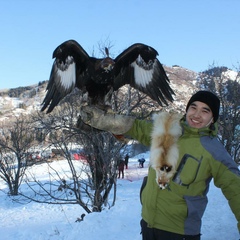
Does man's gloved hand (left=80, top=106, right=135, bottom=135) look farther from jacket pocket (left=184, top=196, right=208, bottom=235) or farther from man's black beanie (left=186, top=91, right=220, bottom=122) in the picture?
jacket pocket (left=184, top=196, right=208, bottom=235)

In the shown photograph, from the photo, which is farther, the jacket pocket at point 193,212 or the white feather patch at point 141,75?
the white feather patch at point 141,75

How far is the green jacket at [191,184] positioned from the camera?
194 centimetres


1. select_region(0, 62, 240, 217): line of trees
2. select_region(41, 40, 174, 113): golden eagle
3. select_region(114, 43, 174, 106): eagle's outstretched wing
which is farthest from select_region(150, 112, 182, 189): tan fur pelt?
select_region(0, 62, 240, 217): line of trees

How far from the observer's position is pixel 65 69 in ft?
12.4

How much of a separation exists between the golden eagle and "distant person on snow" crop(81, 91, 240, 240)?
44.4 inches

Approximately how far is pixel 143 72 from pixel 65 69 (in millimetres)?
1035

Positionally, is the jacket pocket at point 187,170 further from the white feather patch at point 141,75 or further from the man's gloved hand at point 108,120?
the white feather patch at point 141,75

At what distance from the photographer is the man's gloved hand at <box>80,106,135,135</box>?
2.21 metres

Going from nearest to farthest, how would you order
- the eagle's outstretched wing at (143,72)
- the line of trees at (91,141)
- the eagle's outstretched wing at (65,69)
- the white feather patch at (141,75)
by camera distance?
1. the eagle's outstretched wing at (65,69)
2. the eagle's outstretched wing at (143,72)
3. the white feather patch at (141,75)
4. the line of trees at (91,141)

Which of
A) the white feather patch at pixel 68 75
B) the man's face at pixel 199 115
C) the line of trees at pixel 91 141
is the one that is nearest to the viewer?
the man's face at pixel 199 115

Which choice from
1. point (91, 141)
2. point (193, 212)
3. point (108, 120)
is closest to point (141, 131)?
point (108, 120)

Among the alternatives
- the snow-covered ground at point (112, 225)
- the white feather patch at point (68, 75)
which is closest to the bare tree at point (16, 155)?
the snow-covered ground at point (112, 225)

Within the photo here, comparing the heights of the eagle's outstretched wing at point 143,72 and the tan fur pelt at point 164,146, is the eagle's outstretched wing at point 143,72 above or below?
above

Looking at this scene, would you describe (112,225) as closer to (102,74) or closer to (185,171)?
(102,74)
